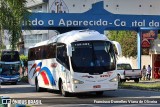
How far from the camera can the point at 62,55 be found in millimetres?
24672

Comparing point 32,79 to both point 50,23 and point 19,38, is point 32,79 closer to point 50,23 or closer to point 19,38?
point 50,23

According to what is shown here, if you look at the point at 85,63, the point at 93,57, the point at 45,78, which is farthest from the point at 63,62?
the point at 45,78

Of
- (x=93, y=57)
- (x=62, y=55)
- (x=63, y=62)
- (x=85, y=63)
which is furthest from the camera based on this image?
(x=62, y=55)

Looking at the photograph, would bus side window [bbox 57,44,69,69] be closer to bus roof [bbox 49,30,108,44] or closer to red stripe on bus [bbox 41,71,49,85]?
bus roof [bbox 49,30,108,44]

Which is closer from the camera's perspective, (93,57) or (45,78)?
(93,57)

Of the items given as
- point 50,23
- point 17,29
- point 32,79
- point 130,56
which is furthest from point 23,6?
Answer: point 130,56

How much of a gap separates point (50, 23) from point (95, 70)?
61.0 ft

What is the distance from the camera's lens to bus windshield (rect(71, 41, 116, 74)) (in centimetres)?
2312

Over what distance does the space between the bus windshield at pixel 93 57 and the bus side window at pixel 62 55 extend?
0.66m

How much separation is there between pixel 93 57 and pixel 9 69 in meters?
25.4

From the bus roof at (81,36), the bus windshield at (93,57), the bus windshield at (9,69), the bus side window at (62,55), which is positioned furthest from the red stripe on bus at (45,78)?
the bus windshield at (9,69)

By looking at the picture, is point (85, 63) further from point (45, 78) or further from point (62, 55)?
point (45, 78)

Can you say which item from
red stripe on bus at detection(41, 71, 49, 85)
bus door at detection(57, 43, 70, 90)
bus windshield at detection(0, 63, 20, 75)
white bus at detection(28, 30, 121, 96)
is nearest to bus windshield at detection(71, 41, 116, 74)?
white bus at detection(28, 30, 121, 96)

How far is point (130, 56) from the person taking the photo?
62938 mm
